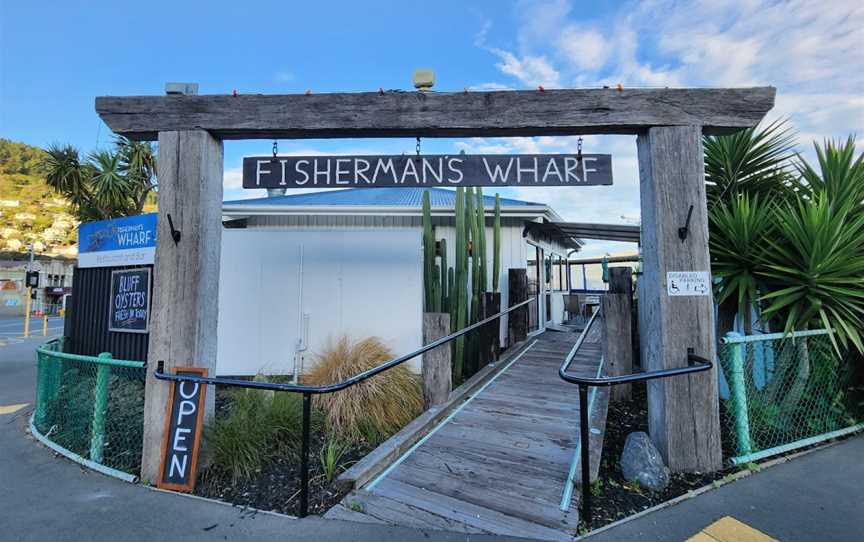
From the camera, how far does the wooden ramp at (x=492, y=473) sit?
2531 millimetres

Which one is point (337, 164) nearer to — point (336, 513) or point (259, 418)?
point (259, 418)

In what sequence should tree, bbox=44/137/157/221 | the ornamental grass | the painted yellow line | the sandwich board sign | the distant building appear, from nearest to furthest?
the sandwich board sign < the ornamental grass < the painted yellow line < tree, bbox=44/137/157/221 < the distant building

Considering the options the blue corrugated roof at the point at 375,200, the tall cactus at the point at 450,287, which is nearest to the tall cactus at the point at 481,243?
the tall cactus at the point at 450,287

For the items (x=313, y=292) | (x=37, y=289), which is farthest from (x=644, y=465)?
(x=37, y=289)

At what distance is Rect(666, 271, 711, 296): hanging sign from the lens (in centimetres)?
326

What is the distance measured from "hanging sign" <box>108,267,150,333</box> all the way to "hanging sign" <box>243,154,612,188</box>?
12.4 ft

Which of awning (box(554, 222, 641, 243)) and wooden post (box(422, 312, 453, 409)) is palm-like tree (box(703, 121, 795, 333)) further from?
awning (box(554, 222, 641, 243))

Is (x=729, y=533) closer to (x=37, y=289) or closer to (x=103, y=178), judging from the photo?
(x=103, y=178)

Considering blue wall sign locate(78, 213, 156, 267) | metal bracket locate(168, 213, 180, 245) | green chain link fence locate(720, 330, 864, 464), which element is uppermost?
blue wall sign locate(78, 213, 156, 267)

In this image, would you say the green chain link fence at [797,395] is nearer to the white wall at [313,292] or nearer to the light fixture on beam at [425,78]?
the light fixture on beam at [425,78]

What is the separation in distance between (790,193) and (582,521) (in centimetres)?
455

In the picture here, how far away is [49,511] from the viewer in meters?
2.77

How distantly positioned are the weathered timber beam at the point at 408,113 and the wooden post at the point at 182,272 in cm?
23

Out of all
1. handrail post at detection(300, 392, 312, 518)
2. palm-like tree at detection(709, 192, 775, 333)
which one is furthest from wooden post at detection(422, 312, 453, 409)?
palm-like tree at detection(709, 192, 775, 333)
